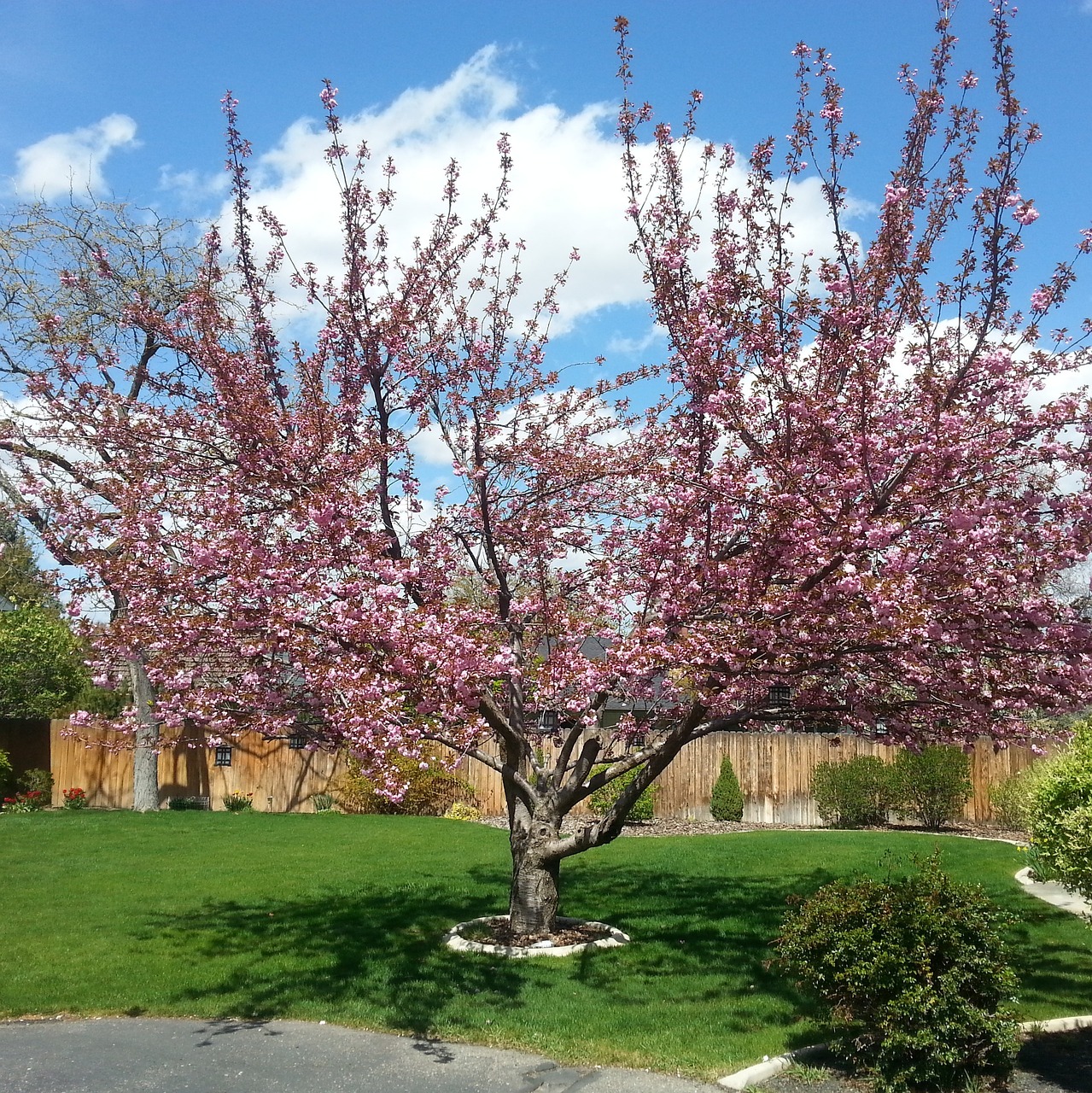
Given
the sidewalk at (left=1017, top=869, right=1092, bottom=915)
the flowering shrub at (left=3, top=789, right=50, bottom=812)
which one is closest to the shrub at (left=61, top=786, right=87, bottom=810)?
the flowering shrub at (left=3, top=789, right=50, bottom=812)

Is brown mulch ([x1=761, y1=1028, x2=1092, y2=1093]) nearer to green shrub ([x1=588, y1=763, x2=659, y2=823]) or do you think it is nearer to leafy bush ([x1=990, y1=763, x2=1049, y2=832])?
leafy bush ([x1=990, y1=763, x2=1049, y2=832])

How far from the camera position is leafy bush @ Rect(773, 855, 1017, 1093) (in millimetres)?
5133

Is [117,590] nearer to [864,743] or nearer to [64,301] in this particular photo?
[64,301]

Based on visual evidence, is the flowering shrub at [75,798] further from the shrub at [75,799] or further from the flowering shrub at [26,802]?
the flowering shrub at [26,802]

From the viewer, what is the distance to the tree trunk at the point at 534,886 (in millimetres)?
8602

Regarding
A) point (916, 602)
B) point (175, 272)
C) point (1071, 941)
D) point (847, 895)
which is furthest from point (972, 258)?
point (175, 272)

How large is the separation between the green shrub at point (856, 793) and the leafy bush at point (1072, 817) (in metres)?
11.7

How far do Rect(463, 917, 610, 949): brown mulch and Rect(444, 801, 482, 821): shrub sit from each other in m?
10.5

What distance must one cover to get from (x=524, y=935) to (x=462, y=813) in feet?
37.6

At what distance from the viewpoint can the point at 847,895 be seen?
581 centimetres

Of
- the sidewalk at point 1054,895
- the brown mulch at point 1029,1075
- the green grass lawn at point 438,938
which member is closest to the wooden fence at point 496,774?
the green grass lawn at point 438,938

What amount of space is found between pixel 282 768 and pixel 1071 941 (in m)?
17.2

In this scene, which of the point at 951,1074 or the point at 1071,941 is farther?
the point at 1071,941

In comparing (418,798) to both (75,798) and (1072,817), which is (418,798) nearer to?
(75,798)
